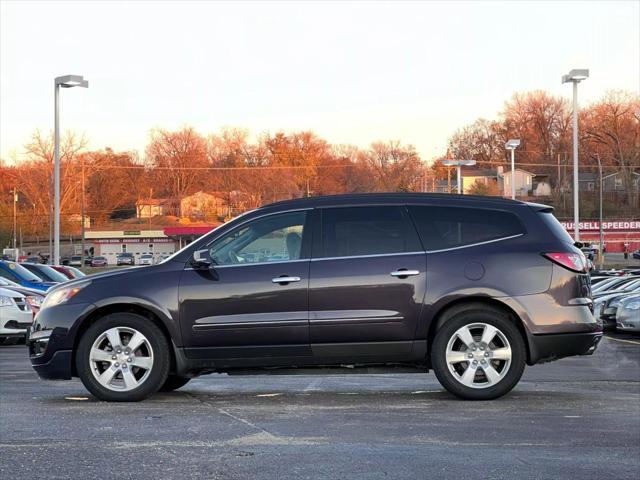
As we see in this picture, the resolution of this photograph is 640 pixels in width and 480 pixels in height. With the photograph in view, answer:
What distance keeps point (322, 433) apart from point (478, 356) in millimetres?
1964

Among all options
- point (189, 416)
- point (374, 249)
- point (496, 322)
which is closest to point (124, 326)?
point (189, 416)

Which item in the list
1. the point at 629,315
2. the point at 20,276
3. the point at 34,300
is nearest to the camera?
the point at 34,300

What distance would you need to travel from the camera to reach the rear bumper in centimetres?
800

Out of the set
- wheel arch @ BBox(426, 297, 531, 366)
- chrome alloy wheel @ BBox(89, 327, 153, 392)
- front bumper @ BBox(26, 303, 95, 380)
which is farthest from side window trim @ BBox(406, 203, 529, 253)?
front bumper @ BBox(26, 303, 95, 380)

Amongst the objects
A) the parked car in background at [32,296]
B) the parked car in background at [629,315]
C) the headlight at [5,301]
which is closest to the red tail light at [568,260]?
the parked car in background at [32,296]

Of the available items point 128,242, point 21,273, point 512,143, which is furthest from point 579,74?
point 128,242

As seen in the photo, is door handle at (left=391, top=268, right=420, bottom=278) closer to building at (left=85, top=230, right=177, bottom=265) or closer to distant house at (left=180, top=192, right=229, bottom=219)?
building at (left=85, top=230, right=177, bottom=265)

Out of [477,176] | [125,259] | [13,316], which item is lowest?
[13,316]

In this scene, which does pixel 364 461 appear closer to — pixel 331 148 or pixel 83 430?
pixel 83 430

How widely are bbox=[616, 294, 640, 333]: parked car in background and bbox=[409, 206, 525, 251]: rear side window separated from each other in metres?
12.2

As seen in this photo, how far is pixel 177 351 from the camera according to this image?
8078 mm

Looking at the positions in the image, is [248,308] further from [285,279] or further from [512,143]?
[512,143]

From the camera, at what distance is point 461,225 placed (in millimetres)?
8305

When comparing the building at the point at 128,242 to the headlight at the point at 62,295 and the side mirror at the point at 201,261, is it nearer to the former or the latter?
the headlight at the point at 62,295
